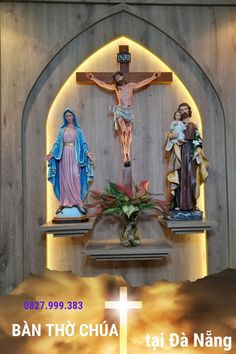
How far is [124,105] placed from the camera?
2.26 metres

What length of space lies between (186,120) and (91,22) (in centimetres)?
101

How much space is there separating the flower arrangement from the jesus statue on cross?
23 cm

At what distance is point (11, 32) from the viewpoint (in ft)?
7.61

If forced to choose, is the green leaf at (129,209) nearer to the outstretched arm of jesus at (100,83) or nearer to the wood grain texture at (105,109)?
the wood grain texture at (105,109)

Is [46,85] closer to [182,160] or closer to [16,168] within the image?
[16,168]

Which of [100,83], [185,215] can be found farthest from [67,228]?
[100,83]

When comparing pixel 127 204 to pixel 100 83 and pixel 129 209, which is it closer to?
pixel 129 209

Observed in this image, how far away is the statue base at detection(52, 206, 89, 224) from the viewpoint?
207 centimetres

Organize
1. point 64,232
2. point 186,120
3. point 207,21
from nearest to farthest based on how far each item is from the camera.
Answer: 1. point 64,232
2. point 186,120
3. point 207,21

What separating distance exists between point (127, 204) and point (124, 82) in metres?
0.89

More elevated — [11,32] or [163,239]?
[11,32]

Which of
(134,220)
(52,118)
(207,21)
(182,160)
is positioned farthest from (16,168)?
(207,21)

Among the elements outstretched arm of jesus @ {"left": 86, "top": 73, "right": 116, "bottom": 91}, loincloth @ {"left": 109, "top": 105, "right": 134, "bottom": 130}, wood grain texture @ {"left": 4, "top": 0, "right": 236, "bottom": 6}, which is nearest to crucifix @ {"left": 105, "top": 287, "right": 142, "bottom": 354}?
loincloth @ {"left": 109, "top": 105, "right": 134, "bottom": 130}

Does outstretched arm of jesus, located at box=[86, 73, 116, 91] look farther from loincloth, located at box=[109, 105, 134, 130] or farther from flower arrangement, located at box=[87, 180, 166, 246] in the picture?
flower arrangement, located at box=[87, 180, 166, 246]
